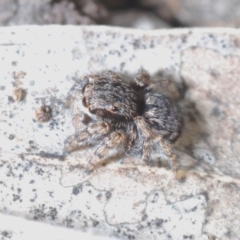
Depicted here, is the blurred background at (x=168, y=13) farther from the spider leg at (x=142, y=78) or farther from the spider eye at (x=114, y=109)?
the spider eye at (x=114, y=109)

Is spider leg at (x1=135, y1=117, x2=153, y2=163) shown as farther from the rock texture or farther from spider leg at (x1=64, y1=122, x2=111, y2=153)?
the rock texture

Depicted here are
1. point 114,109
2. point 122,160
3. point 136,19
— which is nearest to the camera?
point 122,160

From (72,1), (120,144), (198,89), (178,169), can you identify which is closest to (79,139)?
(120,144)

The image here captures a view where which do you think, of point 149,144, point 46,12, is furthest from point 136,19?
point 149,144

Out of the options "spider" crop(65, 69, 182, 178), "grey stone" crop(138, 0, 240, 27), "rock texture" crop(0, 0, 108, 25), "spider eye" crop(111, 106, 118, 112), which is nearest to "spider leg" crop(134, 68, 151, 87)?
"spider" crop(65, 69, 182, 178)

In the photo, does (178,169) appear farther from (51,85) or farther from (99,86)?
(51,85)

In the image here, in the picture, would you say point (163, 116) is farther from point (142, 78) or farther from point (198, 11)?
Answer: point (198, 11)
